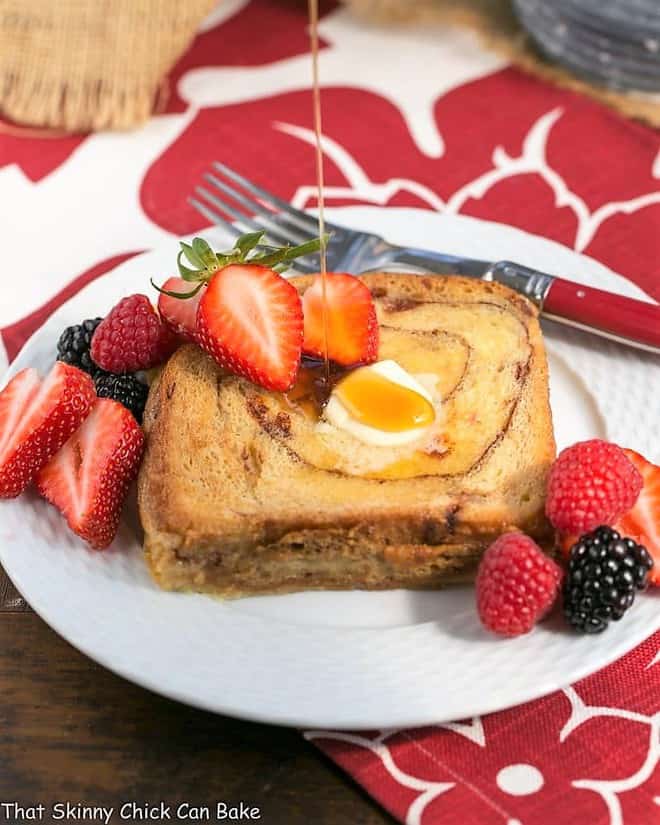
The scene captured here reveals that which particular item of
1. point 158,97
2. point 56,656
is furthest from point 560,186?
point 56,656

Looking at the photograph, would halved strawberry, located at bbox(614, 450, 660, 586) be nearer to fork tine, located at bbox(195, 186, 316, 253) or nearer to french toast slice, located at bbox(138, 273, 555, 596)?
french toast slice, located at bbox(138, 273, 555, 596)

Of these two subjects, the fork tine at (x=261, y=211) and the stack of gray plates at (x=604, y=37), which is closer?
the fork tine at (x=261, y=211)

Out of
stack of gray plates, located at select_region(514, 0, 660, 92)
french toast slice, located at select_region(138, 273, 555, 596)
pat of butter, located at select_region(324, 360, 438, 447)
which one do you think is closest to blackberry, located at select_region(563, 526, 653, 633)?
french toast slice, located at select_region(138, 273, 555, 596)

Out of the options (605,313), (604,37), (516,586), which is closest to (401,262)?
(605,313)

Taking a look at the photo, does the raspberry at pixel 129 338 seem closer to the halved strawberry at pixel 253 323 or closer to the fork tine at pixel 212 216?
the halved strawberry at pixel 253 323

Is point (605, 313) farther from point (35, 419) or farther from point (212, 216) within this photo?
point (35, 419)

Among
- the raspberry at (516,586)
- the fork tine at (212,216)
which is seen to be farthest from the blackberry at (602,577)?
the fork tine at (212,216)

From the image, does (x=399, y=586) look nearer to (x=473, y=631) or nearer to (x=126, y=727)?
(x=473, y=631)
